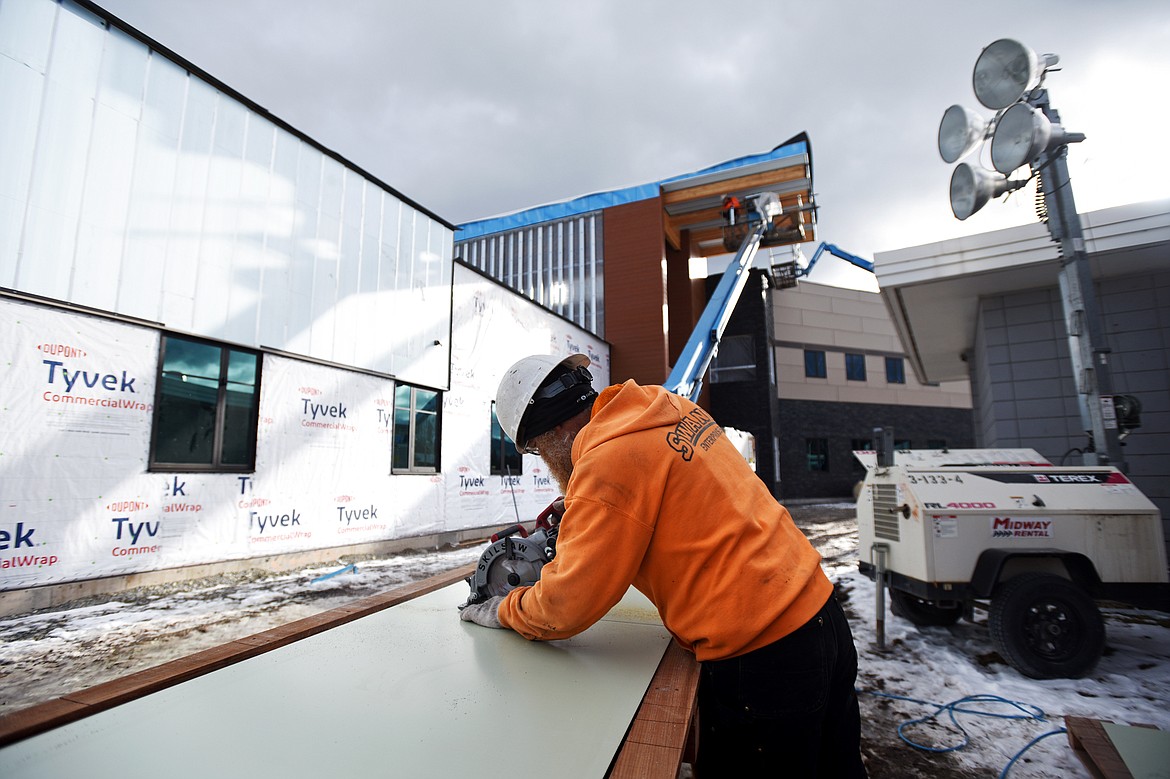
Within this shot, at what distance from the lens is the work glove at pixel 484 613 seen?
1.88 m

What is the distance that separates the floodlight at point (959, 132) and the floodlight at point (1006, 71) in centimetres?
15

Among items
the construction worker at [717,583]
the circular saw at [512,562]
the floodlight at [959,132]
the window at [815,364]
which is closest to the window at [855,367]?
the window at [815,364]

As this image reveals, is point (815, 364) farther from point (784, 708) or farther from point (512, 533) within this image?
point (784, 708)

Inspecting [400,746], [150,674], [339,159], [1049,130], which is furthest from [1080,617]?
[339,159]

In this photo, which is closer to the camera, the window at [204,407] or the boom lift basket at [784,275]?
the window at [204,407]

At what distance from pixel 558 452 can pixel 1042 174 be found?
5326mm

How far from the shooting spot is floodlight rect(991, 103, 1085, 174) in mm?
4336

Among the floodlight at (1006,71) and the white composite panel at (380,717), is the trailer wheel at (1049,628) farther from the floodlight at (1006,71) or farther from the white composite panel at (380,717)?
the floodlight at (1006,71)

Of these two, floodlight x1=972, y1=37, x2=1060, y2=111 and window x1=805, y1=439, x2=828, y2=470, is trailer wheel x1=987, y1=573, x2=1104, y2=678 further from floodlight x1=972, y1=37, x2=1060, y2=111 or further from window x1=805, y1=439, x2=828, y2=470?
window x1=805, y1=439, x2=828, y2=470

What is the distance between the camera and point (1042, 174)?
188 inches

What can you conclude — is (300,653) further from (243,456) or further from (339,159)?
(339,159)

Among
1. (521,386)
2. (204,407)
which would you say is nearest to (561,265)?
(204,407)

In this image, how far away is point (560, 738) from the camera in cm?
116

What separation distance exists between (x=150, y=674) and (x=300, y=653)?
355mm
